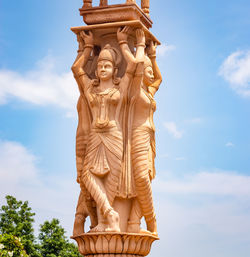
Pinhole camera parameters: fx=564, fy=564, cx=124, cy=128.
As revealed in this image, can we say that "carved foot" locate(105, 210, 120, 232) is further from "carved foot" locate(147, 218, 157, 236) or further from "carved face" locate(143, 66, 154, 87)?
"carved face" locate(143, 66, 154, 87)

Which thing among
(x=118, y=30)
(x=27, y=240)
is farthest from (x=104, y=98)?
(x=27, y=240)

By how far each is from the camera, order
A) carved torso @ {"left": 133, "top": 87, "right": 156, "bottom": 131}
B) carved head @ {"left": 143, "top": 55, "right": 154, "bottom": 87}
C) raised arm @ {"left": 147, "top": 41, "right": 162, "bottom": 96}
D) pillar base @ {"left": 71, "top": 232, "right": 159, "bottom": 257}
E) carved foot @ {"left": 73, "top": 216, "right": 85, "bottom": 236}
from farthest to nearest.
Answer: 1. raised arm @ {"left": 147, "top": 41, "right": 162, "bottom": 96}
2. carved head @ {"left": 143, "top": 55, "right": 154, "bottom": 87}
3. carved foot @ {"left": 73, "top": 216, "right": 85, "bottom": 236}
4. carved torso @ {"left": 133, "top": 87, "right": 156, "bottom": 131}
5. pillar base @ {"left": 71, "top": 232, "right": 159, "bottom": 257}

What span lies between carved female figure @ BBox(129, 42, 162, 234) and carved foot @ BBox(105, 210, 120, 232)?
1.56ft

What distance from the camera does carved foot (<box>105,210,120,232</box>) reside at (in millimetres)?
10094

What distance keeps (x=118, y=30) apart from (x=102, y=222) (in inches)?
144

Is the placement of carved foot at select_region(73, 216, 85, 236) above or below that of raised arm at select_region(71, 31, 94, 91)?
below

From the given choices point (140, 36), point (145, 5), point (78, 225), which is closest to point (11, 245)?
point (78, 225)

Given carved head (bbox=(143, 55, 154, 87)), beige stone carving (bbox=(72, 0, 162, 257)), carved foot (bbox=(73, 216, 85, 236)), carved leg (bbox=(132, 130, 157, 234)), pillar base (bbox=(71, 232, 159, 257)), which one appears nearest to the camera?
pillar base (bbox=(71, 232, 159, 257))

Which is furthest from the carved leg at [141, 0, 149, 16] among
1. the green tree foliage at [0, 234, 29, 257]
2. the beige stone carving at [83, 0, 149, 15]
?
the green tree foliage at [0, 234, 29, 257]

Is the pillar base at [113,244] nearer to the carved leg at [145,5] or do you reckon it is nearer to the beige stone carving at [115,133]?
the beige stone carving at [115,133]

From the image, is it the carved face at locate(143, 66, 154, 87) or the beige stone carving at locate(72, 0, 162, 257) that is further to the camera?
the carved face at locate(143, 66, 154, 87)

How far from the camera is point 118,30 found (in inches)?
427

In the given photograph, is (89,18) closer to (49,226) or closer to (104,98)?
(104,98)

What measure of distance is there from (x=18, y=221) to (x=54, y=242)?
186cm
